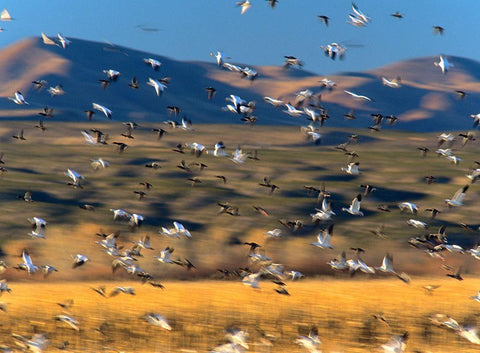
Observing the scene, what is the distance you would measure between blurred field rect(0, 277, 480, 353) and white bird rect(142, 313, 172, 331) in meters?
0.28

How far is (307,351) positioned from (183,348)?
314 cm

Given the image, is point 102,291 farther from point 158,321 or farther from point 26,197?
point 26,197

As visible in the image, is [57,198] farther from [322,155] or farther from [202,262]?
[322,155]

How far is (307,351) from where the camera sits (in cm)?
2250

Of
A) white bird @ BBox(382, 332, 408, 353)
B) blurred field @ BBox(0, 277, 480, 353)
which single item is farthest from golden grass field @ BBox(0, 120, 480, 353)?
white bird @ BBox(382, 332, 408, 353)

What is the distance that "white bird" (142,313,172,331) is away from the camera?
890 inches

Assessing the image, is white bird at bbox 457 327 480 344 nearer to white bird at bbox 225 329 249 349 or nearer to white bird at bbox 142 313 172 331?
white bird at bbox 225 329 249 349

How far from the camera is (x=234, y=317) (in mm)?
23969

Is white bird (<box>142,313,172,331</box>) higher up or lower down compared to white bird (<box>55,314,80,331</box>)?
higher up

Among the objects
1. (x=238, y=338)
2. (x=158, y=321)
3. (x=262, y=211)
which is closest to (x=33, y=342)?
(x=158, y=321)

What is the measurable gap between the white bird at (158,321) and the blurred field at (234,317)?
28 cm

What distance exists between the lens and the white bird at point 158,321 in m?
22.6

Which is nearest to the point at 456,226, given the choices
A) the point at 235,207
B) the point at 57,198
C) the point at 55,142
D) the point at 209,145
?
the point at 235,207

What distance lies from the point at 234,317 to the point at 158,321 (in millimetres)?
2301
